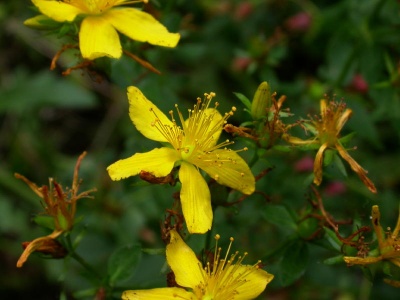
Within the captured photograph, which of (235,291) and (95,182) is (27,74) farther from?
(235,291)

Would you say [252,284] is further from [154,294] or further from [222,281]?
[154,294]

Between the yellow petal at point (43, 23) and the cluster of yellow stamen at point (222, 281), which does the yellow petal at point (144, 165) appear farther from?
the yellow petal at point (43, 23)

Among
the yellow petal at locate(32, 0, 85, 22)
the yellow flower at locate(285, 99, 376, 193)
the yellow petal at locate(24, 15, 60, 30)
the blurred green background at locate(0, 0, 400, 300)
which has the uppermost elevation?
the yellow petal at locate(32, 0, 85, 22)

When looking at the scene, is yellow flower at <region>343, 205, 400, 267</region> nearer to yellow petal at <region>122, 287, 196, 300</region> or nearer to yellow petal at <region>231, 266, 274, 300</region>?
yellow petal at <region>231, 266, 274, 300</region>

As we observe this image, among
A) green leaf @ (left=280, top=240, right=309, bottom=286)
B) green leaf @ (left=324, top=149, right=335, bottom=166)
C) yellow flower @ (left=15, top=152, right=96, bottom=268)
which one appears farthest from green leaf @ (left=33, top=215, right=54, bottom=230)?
green leaf @ (left=324, top=149, right=335, bottom=166)

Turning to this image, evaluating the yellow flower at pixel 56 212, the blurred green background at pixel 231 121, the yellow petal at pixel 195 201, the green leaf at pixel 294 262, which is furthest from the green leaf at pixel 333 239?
the yellow flower at pixel 56 212

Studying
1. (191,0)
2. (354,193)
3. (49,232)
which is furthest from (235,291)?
(191,0)

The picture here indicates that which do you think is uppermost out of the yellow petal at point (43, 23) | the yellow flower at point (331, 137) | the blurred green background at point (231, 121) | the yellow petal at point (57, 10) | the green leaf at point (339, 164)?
Answer: the yellow petal at point (57, 10)
